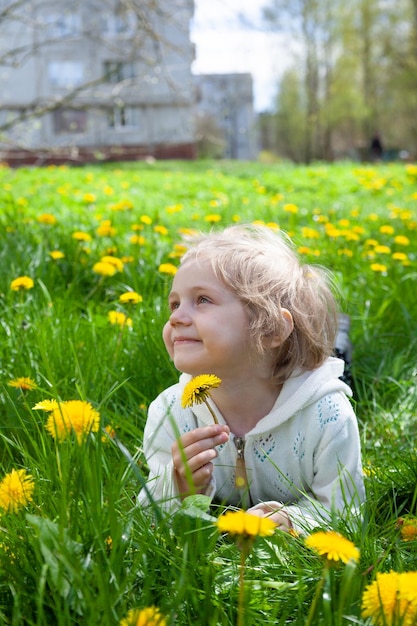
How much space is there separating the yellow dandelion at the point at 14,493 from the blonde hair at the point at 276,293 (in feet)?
2.16

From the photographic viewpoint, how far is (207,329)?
1710 millimetres

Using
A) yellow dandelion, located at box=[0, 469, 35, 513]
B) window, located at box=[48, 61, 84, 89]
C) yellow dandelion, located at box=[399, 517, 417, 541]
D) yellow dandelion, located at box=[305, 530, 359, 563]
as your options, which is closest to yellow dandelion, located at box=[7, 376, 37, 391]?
yellow dandelion, located at box=[0, 469, 35, 513]

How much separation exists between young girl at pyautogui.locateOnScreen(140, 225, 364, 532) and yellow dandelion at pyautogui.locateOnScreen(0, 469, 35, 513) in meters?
0.43

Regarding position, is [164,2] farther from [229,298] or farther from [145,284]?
[229,298]

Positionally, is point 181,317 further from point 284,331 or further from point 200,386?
point 200,386

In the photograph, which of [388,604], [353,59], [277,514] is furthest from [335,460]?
[353,59]

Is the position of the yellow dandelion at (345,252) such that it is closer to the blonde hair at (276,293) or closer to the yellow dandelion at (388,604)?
the blonde hair at (276,293)

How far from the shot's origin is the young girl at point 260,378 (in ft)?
5.66

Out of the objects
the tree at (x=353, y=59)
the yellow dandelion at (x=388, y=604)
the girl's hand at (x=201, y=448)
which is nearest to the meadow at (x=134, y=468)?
the yellow dandelion at (x=388, y=604)

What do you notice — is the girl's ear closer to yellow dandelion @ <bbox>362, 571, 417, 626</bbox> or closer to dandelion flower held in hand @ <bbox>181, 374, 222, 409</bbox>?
dandelion flower held in hand @ <bbox>181, 374, 222, 409</bbox>

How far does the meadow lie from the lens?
1055 mm

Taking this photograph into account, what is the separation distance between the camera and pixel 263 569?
1.27 meters

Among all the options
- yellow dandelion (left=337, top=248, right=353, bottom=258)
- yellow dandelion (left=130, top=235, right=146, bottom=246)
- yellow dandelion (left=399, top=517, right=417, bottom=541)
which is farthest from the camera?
yellow dandelion (left=337, top=248, right=353, bottom=258)

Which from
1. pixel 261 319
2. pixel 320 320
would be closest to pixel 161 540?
pixel 261 319
